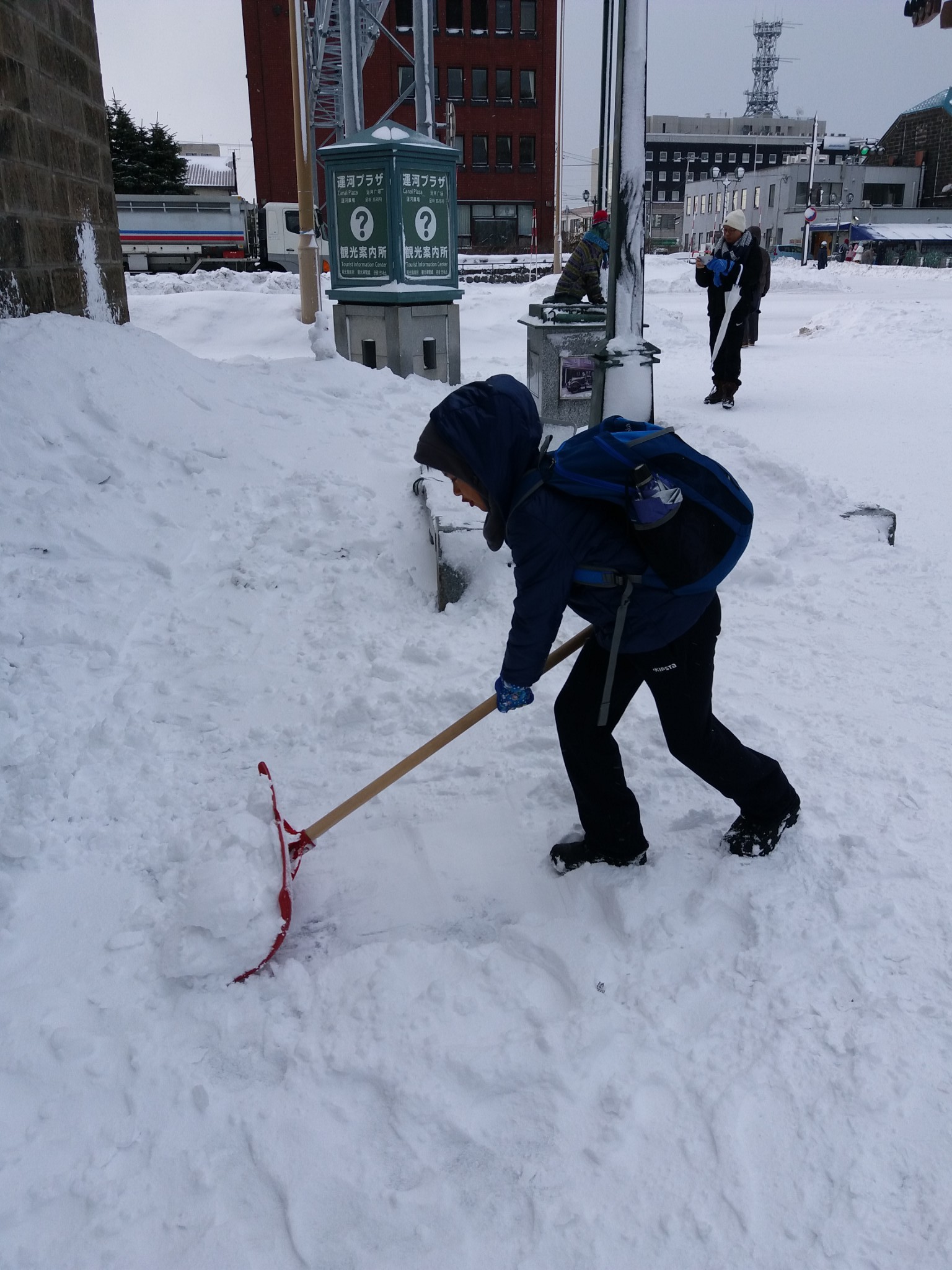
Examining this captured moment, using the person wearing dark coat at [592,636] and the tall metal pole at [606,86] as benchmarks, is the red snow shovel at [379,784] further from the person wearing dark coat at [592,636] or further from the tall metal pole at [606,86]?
the tall metal pole at [606,86]

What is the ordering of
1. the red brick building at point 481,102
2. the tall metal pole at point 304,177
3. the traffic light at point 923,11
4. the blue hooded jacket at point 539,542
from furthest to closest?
the red brick building at point 481,102 < the tall metal pole at point 304,177 < the traffic light at point 923,11 < the blue hooded jacket at point 539,542

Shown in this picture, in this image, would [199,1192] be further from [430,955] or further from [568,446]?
[568,446]

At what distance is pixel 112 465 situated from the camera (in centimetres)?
479

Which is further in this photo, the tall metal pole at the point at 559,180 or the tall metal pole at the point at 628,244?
the tall metal pole at the point at 559,180

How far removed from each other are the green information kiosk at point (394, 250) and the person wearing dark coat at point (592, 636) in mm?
7823

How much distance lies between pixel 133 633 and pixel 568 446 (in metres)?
2.28

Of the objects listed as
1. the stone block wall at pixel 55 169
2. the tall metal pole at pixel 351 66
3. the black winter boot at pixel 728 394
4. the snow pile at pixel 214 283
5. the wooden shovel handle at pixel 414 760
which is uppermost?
the tall metal pole at pixel 351 66

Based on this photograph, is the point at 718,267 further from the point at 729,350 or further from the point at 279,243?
the point at 279,243

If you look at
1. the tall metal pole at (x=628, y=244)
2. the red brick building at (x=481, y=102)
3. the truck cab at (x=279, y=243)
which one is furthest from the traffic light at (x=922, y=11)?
the red brick building at (x=481, y=102)

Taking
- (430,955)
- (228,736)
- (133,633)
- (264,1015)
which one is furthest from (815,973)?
(133,633)

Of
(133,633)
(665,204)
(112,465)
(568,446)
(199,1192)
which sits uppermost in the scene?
(665,204)

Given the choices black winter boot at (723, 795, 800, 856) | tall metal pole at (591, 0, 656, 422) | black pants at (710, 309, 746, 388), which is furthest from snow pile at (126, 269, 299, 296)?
black winter boot at (723, 795, 800, 856)

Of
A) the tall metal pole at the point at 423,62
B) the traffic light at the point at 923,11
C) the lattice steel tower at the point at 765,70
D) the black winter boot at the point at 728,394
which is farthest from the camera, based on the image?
the lattice steel tower at the point at 765,70

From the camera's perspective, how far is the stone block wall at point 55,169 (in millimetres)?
5332
